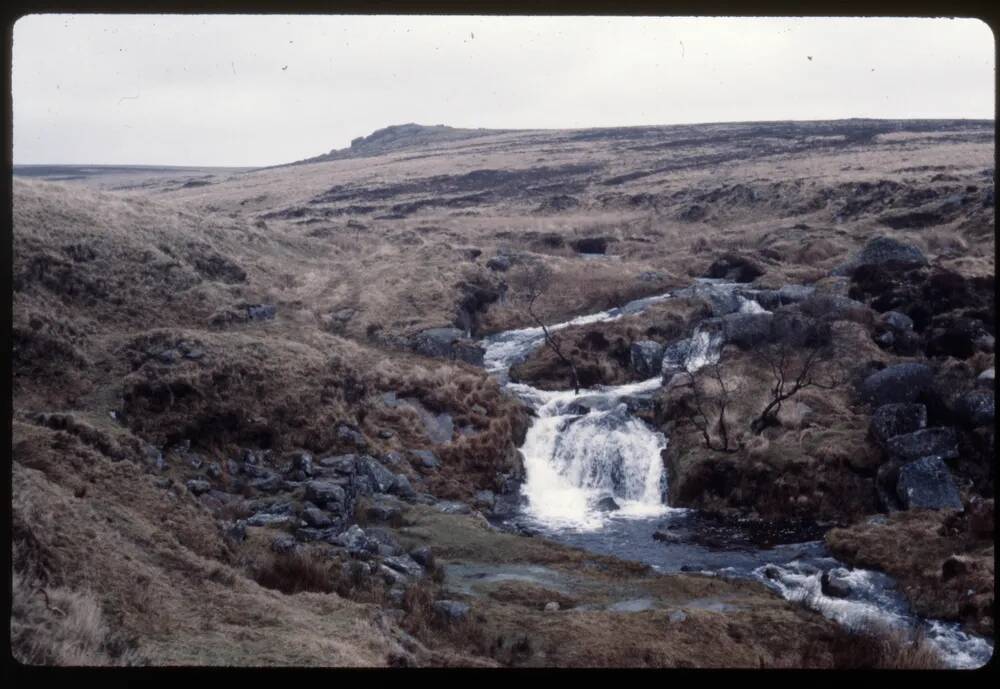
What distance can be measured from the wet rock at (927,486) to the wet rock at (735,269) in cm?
1321

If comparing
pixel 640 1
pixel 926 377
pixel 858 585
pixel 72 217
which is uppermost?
pixel 640 1

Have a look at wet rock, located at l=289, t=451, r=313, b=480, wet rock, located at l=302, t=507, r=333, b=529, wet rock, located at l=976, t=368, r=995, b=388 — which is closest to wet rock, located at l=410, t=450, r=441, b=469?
wet rock, located at l=289, t=451, r=313, b=480

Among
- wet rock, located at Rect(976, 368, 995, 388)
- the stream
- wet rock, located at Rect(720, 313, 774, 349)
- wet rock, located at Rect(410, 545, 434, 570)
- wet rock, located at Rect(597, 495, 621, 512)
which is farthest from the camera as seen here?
wet rock, located at Rect(720, 313, 774, 349)

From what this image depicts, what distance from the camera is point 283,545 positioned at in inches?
452

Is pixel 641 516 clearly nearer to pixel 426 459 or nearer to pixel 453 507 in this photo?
pixel 453 507

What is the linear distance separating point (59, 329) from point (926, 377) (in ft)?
56.9

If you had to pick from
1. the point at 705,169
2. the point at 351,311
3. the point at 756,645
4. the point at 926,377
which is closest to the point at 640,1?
the point at 756,645

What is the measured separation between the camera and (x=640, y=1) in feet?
17.7

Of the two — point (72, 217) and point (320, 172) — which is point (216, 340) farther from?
point (320, 172)

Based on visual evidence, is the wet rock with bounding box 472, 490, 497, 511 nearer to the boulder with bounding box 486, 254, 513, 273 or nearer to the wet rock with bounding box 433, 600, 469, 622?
the wet rock with bounding box 433, 600, 469, 622

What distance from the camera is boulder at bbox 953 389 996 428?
53.1 feet

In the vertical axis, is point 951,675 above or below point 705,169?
below

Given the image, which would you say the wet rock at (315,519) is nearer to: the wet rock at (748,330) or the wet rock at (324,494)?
the wet rock at (324,494)

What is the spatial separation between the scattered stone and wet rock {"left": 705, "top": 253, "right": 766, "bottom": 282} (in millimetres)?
19467
